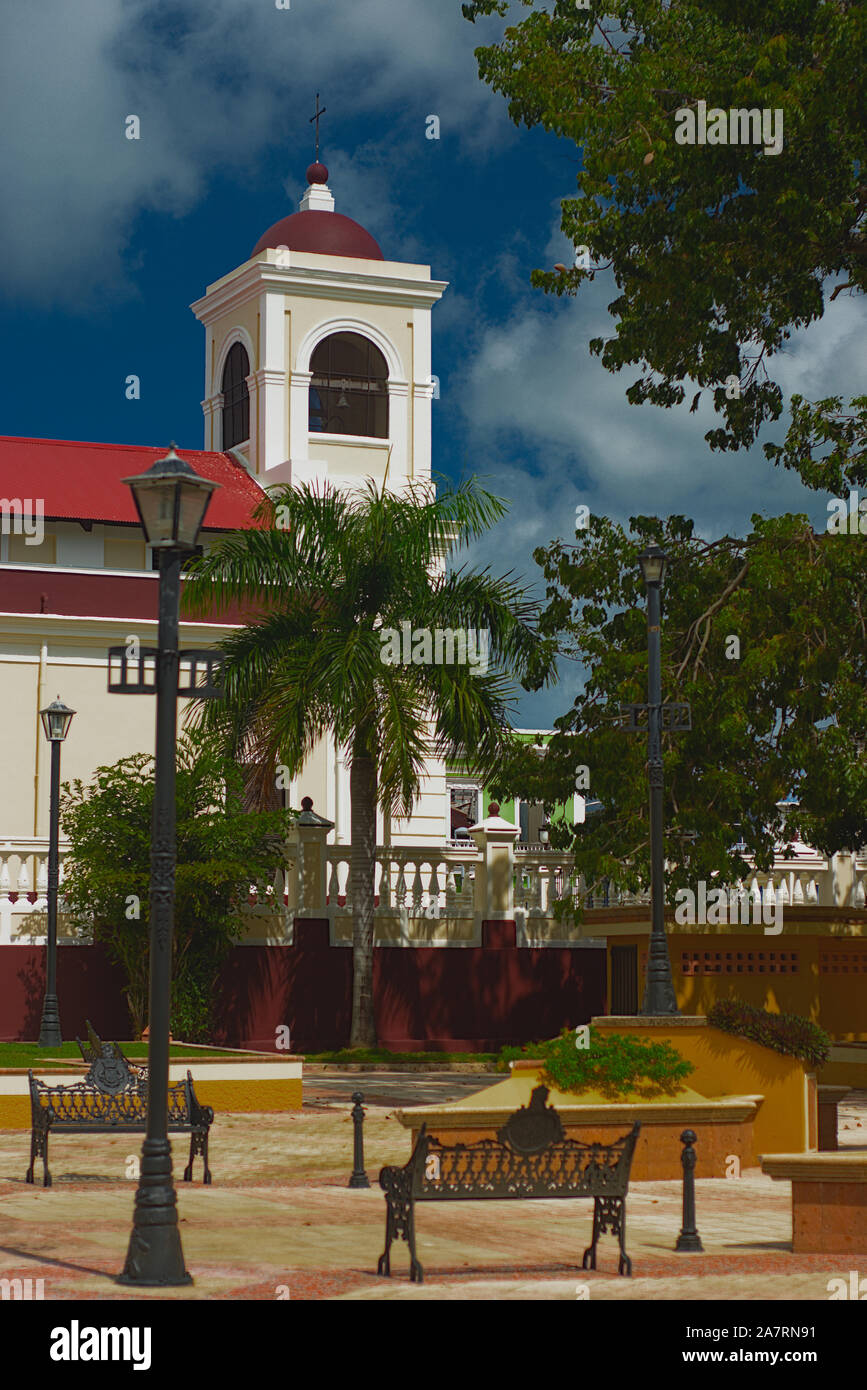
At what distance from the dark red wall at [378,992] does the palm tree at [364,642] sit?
0.84 metres

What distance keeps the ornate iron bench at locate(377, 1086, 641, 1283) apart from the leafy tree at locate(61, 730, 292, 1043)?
14.9 metres

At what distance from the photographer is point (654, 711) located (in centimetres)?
2014

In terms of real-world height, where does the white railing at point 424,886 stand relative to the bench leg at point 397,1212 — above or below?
above

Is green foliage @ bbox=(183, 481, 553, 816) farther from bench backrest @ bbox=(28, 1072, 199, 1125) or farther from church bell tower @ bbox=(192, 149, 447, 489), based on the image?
church bell tower @ bbox=(192, 149, 447, 489)

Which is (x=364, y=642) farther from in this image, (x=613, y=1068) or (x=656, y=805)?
(x=613, y=1068)

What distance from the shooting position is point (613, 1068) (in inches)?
639

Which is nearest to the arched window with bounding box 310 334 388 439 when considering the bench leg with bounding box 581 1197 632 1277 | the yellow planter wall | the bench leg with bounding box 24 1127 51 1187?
the yellow planter wall

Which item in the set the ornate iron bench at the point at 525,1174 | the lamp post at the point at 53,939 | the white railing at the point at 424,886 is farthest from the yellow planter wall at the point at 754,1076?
the lamp post at the point at 53,939

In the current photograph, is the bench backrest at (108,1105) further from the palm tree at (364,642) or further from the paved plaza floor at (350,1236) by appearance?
the palm tree at (364,642)

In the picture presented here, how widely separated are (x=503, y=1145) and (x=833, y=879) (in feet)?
60.4

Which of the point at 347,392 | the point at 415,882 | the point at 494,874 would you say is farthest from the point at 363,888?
the point at 347,392

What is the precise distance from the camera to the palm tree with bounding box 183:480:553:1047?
27109 millimetres

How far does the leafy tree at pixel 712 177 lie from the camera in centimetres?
2197

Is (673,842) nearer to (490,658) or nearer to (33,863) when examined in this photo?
(490,658)
